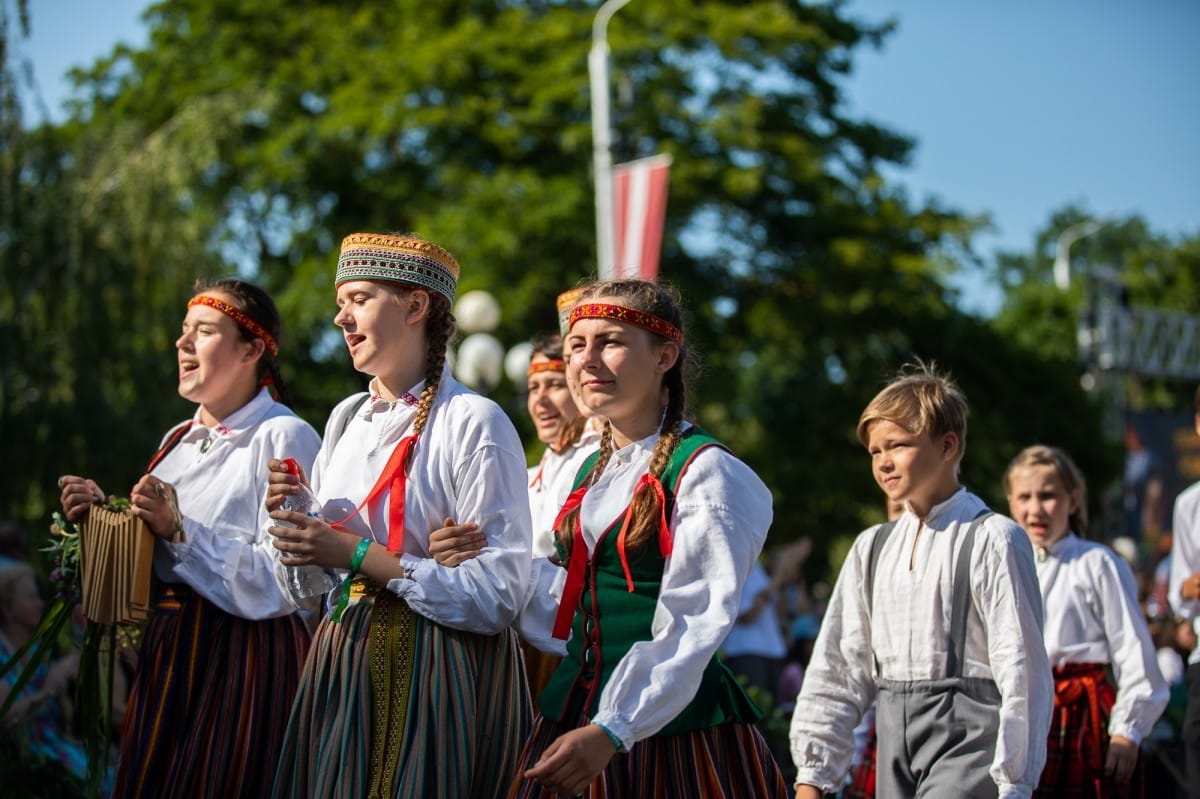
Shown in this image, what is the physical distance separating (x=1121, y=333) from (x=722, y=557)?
75.4ft

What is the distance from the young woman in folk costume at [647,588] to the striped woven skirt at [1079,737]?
8.20ft

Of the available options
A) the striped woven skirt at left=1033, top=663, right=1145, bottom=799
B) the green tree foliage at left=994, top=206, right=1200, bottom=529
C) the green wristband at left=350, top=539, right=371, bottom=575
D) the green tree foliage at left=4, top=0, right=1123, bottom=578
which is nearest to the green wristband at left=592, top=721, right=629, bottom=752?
the green wristband at left=350, top=539, right=371, bottom=575

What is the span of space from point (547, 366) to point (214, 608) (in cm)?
196

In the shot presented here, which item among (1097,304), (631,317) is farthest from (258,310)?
(1097,304)

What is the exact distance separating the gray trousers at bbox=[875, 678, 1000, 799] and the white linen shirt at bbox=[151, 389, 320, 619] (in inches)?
69.6

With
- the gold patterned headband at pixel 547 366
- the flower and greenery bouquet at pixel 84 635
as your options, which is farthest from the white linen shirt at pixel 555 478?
the flower and greenery bouquet at pixel 84 635

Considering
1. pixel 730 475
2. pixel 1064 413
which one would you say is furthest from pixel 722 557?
pixel 1064 413

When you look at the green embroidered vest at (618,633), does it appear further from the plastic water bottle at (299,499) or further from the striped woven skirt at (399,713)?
the plastic water bottle at (299,499)

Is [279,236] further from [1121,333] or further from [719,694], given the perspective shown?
[719,694]

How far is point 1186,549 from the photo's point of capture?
613 centimetres

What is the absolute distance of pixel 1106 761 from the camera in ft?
17.2

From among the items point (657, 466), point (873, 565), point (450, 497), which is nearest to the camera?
point (657, 466)

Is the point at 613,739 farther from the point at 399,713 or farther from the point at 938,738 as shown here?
the point at 938,738

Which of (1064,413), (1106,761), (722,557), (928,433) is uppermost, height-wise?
(1064,413)
